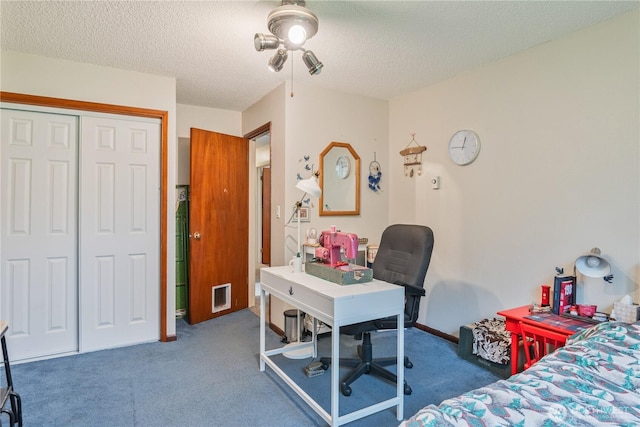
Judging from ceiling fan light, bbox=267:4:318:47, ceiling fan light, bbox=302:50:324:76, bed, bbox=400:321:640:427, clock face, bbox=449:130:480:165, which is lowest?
bed, bbox=400:321:640:427

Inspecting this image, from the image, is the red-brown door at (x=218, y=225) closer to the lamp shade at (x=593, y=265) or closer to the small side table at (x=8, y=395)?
the small side table at (x=8, y=395)

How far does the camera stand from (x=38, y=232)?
2807 millimetres

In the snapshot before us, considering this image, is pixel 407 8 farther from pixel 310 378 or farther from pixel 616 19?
pixel 310 378

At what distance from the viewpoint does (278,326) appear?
3.43 meters

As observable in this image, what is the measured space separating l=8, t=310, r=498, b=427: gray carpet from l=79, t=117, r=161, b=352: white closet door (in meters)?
0.23

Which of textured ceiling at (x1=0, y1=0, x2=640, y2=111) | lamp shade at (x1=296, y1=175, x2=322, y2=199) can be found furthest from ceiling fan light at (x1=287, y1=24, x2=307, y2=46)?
lamp shade at (x1=296, y1=175, x2=322, y2=199)

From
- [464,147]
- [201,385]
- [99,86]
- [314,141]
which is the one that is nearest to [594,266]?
[464,147]

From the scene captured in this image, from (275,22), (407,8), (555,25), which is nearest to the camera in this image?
(275,22)

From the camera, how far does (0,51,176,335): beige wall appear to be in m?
2.71

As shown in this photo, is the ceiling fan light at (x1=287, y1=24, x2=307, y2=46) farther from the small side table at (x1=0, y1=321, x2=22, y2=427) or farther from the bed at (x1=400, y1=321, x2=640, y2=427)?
the small side table at (x1=0, y1=321, x2=22, y2=427)

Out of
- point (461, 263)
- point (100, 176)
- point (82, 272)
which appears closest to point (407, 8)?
point (461, 263)

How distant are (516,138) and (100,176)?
341 cm

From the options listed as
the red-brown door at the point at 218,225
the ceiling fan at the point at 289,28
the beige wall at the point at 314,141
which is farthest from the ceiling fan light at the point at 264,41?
the red-brown door at the point at 218,225

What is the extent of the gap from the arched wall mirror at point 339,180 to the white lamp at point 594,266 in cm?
197
